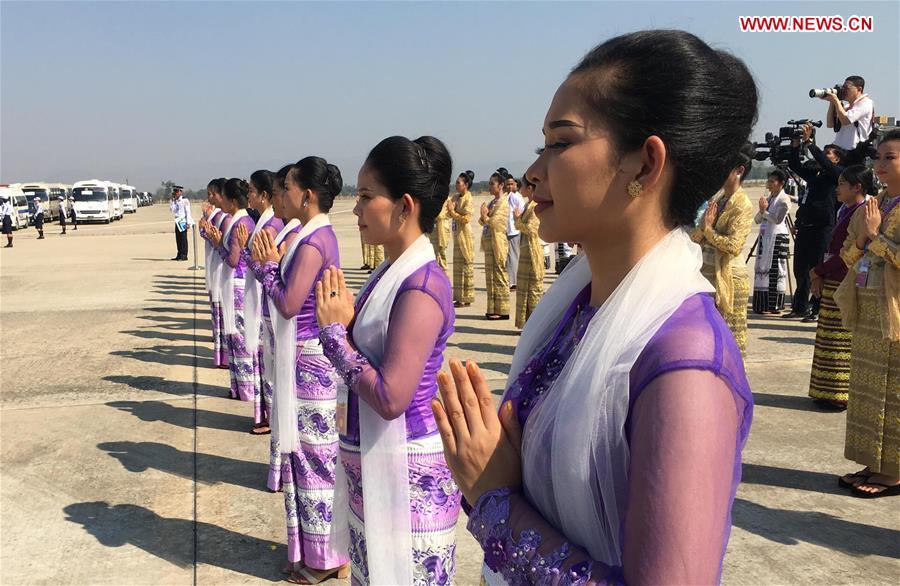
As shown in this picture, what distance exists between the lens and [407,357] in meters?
2.15

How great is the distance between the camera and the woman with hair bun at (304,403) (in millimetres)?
3387

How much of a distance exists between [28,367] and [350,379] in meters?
7.07

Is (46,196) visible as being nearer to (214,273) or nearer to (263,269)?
(214,273)

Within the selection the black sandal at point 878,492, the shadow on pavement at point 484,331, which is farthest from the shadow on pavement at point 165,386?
the black sandal at point 878,492

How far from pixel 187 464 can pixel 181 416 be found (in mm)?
1164

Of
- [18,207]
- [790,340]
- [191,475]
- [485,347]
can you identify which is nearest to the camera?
[191,475]

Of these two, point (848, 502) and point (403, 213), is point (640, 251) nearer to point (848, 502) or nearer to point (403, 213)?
point (403, 213)

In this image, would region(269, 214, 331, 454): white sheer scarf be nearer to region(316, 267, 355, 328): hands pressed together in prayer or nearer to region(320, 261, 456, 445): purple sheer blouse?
region(320, 261, 456, 445): purple sheer blouse

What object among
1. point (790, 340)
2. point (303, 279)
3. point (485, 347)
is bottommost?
point (485, 347)

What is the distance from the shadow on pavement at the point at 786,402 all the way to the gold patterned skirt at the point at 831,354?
126 millimetres

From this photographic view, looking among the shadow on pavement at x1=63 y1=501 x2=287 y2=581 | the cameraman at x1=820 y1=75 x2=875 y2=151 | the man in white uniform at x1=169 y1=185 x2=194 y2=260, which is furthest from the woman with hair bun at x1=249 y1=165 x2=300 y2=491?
the man in white uniform at x1=169 y1=185 x2=194 y2=260

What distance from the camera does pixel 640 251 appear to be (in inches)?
43.3

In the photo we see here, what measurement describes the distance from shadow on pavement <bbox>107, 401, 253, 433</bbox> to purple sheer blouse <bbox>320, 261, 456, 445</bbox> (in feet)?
11.9

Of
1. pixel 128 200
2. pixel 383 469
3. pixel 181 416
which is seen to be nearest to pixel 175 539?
pixel 383 469
